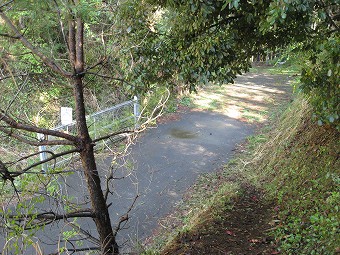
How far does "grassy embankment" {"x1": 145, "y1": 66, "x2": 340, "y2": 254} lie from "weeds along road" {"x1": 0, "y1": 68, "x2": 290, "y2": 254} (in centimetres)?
65

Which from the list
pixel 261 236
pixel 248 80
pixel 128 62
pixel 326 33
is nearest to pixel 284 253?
pixel 261 236

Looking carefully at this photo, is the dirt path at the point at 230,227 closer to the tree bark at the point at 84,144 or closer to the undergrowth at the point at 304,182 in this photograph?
the undergrowth at the point at 304,182

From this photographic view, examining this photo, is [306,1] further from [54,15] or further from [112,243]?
[112,243]

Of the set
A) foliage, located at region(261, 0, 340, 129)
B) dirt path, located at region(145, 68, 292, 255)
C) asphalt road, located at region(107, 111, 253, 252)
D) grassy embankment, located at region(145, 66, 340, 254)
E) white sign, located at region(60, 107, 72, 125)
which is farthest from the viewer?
white sign, located at region(60, 107, 72, 125)

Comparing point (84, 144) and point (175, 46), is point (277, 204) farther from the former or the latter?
point (84, 144)

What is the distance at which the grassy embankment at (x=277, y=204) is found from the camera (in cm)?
455

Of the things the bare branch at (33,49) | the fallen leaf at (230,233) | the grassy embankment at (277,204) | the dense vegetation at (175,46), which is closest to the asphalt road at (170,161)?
the grassy embankment at (277,204)

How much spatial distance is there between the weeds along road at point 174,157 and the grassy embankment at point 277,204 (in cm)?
65

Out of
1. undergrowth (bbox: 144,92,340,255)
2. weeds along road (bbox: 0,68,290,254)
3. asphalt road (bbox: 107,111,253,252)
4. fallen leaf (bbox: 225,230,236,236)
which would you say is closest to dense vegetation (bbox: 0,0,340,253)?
undergrowth (bbox: 144,92,340,255)

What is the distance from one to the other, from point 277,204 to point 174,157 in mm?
4551

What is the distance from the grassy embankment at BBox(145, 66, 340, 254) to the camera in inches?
179

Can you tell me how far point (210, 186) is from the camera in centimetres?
846

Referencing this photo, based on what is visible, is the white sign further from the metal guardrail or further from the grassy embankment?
the grassy embankment

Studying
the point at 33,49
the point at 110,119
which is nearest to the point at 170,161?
the point at 110,119
